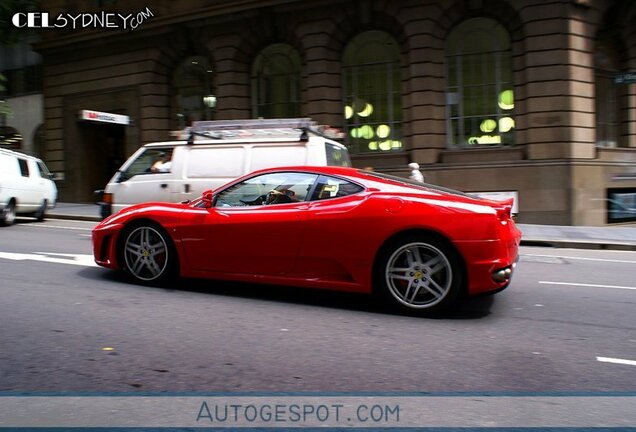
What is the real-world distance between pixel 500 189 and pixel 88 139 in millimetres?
16277

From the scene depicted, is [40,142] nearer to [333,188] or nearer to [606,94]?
[606,94]

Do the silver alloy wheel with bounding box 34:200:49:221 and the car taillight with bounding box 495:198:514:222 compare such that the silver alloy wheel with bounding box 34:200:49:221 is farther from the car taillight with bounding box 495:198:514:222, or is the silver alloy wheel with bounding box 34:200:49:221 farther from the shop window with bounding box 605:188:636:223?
the shop window with bounding box 605:188:636:223

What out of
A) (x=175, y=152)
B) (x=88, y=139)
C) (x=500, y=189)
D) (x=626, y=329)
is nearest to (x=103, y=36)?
(x=88, y=139)

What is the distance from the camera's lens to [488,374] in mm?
3734

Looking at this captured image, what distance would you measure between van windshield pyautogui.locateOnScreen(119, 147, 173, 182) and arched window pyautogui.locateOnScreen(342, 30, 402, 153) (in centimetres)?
945

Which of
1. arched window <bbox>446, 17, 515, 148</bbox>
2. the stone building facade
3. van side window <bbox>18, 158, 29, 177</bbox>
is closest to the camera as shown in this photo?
van side window <bbox>18, 158, 29, 177</bbox>

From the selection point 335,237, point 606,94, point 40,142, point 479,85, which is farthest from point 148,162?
point 40,142

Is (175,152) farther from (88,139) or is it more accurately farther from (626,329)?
(88,139)

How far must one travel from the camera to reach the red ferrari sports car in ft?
16.6

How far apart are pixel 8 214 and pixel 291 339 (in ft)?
37.5

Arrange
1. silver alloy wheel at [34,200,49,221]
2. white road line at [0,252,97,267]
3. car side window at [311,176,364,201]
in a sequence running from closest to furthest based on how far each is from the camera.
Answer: car side window at [311,176,364,201] < white road line at [0,252,97,267] < silver alloy wheel at [34,200,49,221]

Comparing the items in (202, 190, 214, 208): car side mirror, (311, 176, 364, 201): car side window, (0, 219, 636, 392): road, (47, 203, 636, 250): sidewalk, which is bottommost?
(0, 219, 636, 392): road

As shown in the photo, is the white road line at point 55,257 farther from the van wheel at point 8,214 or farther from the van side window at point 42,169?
the van side window at point 42,169

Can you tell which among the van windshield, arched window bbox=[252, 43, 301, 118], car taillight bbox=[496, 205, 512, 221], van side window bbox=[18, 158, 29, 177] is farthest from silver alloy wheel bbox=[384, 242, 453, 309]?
arched window bbox=[252, 43, 301, 118]
